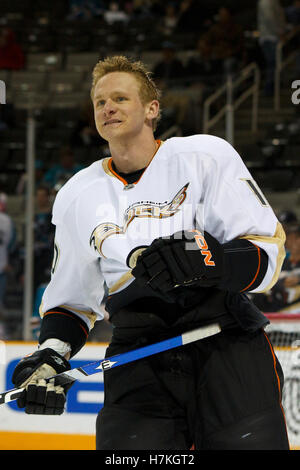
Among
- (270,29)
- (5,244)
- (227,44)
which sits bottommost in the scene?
Result: (5,244)

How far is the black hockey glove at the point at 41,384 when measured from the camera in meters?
1.51

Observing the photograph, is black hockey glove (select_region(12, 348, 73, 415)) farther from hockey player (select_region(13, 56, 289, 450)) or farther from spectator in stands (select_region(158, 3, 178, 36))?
spectator in stands (select_region(158, 3, 178, 36))

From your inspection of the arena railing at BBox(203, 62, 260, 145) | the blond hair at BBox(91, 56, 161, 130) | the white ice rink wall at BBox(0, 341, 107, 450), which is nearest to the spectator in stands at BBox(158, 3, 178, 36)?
the arena railing at BBox(203, 62, 260, 145)

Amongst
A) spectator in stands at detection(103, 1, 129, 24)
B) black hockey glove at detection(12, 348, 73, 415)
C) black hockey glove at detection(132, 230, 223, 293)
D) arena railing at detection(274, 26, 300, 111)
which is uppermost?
spectator in stands at detection(103, 1, 129, 24)

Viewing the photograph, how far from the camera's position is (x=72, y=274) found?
174cm

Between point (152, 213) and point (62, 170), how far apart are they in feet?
9.63

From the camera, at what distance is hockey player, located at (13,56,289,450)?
4.65 feet

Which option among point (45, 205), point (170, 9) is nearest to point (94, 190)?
point (45, 205)

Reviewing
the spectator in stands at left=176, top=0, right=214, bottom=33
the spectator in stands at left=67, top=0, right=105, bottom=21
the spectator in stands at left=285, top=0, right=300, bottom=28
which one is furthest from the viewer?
the spectator in stands at left=67, top=0, right=105, bottom=21

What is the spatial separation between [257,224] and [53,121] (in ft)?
14.0

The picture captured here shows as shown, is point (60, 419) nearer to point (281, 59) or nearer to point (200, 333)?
point (200, 333)

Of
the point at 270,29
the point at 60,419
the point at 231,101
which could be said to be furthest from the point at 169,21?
the point at 60,419

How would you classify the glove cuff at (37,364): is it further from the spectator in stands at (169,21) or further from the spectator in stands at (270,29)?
the spectator in stands at (169,21)

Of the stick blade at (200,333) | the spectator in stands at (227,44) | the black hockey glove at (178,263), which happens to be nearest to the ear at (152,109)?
the black hockey glove at (178,263)
